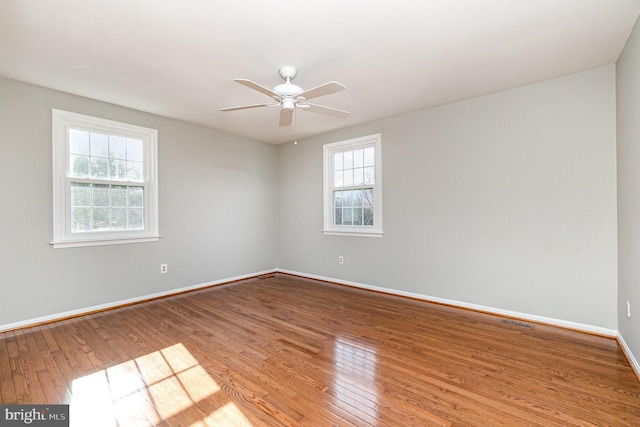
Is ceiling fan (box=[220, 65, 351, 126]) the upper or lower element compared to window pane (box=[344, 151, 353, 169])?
upper

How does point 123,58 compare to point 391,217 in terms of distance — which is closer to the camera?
point 123,58

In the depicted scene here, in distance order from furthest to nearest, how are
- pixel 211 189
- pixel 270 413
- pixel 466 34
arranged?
pixel 211 189 < pixel 466 34 < pixel 270 413

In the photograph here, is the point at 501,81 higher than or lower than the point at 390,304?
higher

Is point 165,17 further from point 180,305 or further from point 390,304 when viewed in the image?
point 390,304

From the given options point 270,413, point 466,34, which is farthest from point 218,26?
point 270,413

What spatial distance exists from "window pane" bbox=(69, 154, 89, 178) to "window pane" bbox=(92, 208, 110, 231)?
439 millimetres

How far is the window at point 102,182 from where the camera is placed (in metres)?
3.25

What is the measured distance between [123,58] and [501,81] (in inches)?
145

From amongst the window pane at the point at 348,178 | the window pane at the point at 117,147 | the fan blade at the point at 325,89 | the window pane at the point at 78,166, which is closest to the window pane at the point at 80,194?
the window pane at the point at 78,166

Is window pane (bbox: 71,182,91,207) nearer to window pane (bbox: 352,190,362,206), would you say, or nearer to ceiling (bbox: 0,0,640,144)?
ceiling (bbox: 0,0,640,144)

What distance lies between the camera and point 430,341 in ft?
8.66

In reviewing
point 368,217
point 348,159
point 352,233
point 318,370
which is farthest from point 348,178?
point 318,370

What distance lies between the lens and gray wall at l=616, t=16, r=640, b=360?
6.94 feet

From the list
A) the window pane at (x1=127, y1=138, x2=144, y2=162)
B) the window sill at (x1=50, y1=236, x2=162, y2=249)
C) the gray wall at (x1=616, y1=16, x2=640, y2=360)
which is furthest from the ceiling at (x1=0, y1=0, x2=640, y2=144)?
the window sill at (x1=50, y1=236, x2=162, y2=249)
